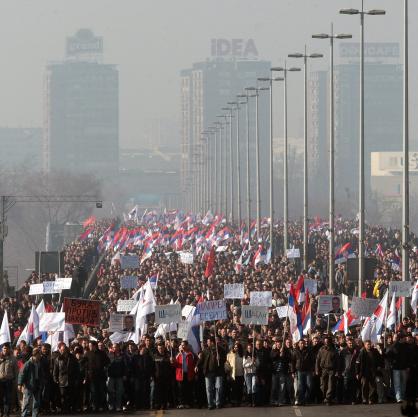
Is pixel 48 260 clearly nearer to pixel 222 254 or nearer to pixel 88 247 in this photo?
pixel 222 254

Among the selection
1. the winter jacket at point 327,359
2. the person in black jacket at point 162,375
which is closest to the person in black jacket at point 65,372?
the person in black jacket at point 162,375

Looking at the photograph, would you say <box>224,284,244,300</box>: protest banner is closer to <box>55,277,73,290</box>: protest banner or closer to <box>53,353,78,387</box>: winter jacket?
<box>55,277,73,290</box>: protest banner

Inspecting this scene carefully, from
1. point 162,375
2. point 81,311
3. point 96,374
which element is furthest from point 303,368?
point 81,311

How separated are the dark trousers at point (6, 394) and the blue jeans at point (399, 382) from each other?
599 cm

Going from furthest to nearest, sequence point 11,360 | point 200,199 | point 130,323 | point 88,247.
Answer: point 200,199, point 88,247, point 130,323, point 11,360

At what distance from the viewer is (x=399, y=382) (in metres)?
30.2

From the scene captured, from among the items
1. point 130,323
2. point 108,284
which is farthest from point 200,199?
point 130,323

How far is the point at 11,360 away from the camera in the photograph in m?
29.1

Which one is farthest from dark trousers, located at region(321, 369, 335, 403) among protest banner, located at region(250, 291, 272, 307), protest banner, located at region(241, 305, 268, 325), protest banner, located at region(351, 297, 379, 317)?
protest banner, located at region(250, 291, 272, 307)

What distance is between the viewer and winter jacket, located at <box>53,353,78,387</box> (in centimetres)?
2972

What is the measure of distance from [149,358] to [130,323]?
5.23m

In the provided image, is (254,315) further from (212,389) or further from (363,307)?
(212,389)

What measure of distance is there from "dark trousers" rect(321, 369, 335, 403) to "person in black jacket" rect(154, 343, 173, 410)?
242cm

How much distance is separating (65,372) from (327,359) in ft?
13.4
